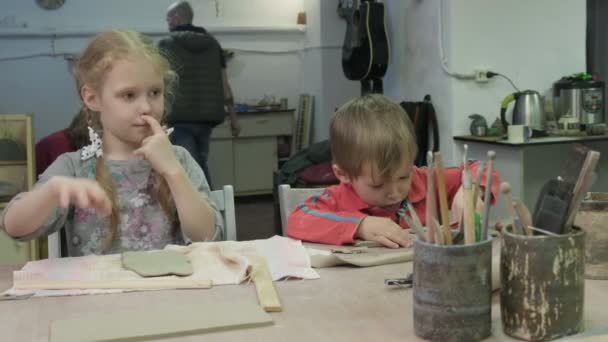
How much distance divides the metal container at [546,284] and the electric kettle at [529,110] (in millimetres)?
2860

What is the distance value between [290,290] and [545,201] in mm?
384

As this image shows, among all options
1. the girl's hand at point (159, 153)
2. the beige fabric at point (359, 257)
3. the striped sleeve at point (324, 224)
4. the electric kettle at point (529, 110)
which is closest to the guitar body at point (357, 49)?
the electric kettle at point (529, 110)

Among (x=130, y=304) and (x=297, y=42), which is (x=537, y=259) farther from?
(x=297, y=42)

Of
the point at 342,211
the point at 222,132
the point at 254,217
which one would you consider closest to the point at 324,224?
the point at 342,211

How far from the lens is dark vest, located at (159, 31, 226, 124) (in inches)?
157

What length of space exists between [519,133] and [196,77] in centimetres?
191

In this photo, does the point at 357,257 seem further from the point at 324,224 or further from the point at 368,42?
the point at 368,42

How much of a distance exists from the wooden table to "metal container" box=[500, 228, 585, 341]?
0.15 feet

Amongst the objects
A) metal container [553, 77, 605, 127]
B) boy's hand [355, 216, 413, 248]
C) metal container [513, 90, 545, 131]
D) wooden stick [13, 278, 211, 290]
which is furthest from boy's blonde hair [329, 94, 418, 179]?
metal container [553, 77, 605, 127]

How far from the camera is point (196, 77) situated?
408 cm

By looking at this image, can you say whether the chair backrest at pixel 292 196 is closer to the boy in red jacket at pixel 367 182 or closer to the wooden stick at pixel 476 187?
the boy in red jacket at pixel 367 182

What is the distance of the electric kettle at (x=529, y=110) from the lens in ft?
11.4

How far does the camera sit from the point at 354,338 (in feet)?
2.54

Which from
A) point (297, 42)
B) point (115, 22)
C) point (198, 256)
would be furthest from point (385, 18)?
point (198, 256)
